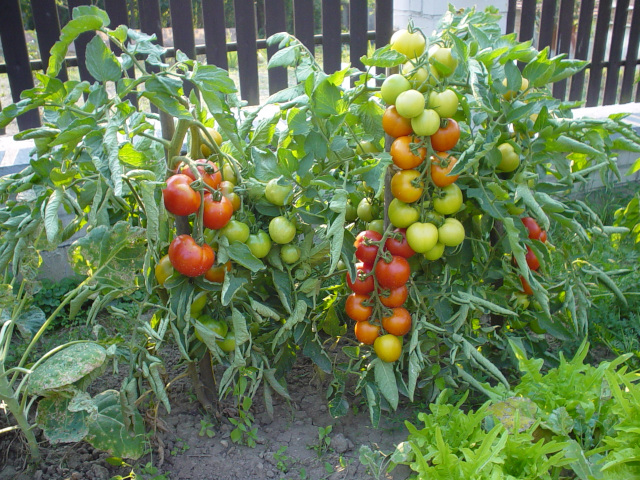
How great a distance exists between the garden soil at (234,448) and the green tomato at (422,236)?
0.64 metres

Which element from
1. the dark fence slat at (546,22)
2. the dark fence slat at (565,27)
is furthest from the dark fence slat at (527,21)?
the dark fence slat at (565,27)

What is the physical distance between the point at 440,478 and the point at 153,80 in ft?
3.94

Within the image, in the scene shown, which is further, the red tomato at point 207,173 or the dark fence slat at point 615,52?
the dark fence slat at point 615,52

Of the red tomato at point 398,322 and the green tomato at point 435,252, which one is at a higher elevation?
the green tomato at point 435,252

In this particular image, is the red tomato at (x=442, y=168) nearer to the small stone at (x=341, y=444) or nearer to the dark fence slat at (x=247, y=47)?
the small stone at (x=341, y=444)

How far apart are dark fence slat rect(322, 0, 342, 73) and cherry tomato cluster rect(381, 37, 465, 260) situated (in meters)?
2.56

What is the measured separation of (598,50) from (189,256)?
468 centimetres

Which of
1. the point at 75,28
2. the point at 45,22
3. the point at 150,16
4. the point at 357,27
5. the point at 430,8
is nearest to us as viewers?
the point at 75,28

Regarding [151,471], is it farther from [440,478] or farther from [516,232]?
[516,232]

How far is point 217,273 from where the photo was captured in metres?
1.67

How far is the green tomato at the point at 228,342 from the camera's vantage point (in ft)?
5.64

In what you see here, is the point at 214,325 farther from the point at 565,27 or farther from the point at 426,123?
the point at 565,27

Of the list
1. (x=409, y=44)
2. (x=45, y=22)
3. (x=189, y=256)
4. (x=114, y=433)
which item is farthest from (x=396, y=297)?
(x=45, y=22)

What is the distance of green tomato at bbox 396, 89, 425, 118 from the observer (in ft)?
4.89
